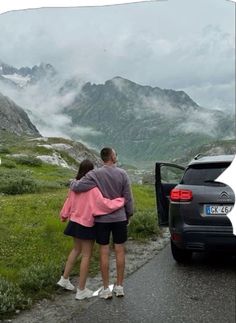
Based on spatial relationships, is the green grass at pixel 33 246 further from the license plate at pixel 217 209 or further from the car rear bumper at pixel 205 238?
the license plate at pixel 217 209

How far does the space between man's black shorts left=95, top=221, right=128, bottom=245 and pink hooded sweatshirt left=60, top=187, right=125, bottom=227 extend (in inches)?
4.9

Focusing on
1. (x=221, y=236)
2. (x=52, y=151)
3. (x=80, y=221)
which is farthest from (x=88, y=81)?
(x=52, y=151)

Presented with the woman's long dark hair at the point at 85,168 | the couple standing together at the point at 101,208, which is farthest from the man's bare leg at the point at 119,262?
the woman's long dark hair at the point at 85,168

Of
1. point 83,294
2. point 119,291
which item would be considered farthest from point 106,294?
point 83,294

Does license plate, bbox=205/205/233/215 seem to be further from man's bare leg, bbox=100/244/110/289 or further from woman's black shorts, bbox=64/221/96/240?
woman's black shorts, bbox=64/221/96/240

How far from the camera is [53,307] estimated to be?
18.3 ft

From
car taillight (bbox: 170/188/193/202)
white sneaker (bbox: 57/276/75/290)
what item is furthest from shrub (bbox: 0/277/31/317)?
car taillight (bbox: 170/188/193/202)

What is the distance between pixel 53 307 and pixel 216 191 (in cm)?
283

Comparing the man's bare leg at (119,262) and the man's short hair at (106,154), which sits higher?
the man's short hair at (106,154)

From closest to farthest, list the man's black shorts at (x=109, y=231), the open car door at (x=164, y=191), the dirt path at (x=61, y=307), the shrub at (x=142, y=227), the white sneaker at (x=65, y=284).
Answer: the dirt path at (x=61, y=307) < the man's black shorts at (x=109, y=231) < the white sneaker at (x=65, y=284) < the open car door at (x=164, y=191) < the shrub at (x=142, y=227)

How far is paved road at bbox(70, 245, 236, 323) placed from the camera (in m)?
5.04

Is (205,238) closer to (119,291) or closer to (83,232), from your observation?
(119,291)

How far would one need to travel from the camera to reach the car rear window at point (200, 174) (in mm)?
7238

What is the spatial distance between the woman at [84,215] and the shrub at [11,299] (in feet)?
2.20
